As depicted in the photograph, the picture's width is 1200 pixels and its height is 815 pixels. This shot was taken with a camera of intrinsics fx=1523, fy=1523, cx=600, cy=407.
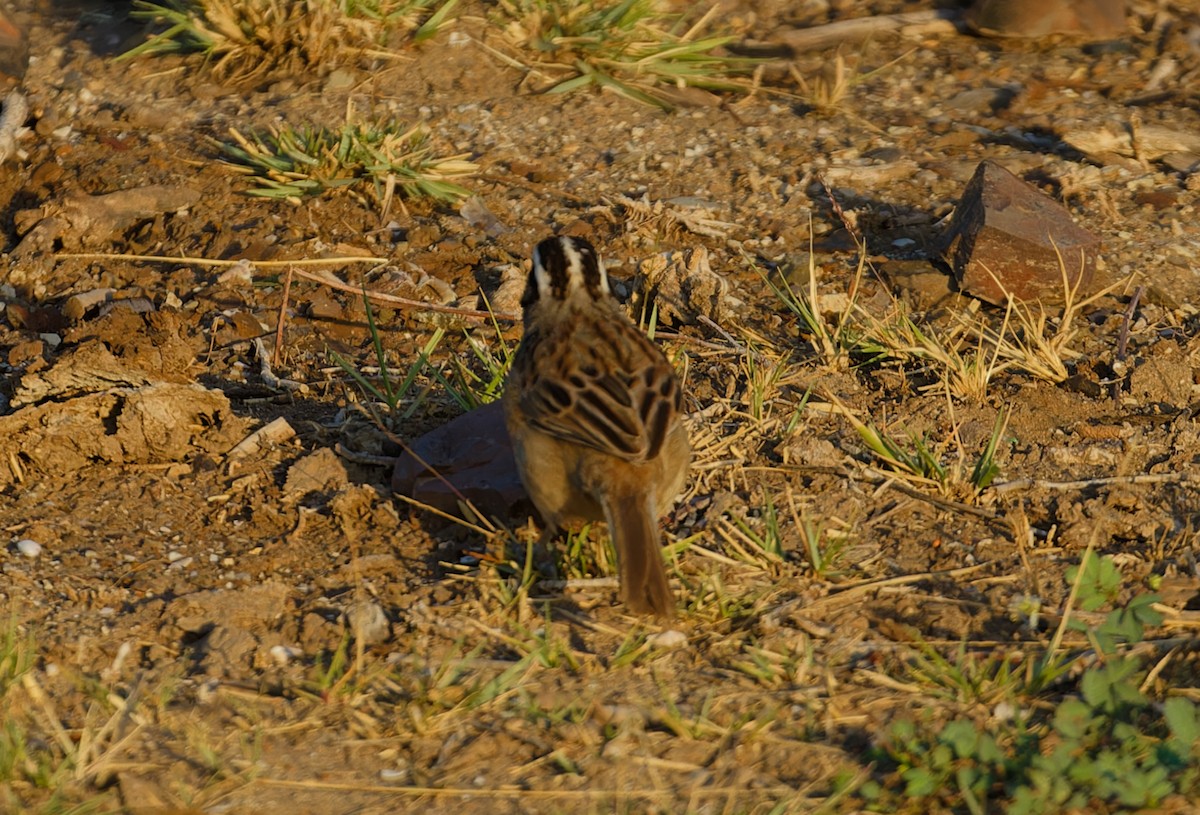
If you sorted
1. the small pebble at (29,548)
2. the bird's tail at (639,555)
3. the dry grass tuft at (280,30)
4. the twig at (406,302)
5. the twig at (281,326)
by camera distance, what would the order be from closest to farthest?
1. the bird's tail at (639,555)
2. the small pebble at (29,548)
3. the twig at (281,326)
4. the twig at (406,302)
5. the dry grass tuft at (280,30)

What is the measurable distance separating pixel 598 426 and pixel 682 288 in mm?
2351

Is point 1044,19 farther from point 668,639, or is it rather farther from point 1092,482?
point 668,639

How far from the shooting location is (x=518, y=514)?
238 inches

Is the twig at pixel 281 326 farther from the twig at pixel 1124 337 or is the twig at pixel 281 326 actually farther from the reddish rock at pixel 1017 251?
the twig at pixel 1124 337

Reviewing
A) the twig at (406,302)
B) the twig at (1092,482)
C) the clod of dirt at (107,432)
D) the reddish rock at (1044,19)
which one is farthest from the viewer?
the reddish rock at (1044,19)

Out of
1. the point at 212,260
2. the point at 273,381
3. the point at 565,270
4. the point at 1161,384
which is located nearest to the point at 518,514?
the point at 565,270

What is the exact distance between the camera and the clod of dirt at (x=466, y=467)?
5992 millimetres

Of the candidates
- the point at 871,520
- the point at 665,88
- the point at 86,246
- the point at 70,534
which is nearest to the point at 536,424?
the point at 871,520

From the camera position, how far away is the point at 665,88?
31.5 ft

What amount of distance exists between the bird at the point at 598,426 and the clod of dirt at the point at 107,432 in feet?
4.80

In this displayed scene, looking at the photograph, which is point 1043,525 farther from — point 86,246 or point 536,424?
point 86,246

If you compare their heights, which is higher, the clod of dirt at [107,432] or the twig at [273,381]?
the clod of dirt at [107,432]

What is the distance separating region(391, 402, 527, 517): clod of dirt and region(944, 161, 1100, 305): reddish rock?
2.73 metres

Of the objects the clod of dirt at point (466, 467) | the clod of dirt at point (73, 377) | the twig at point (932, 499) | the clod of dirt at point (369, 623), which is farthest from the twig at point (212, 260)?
the twig at point (932, 499)
